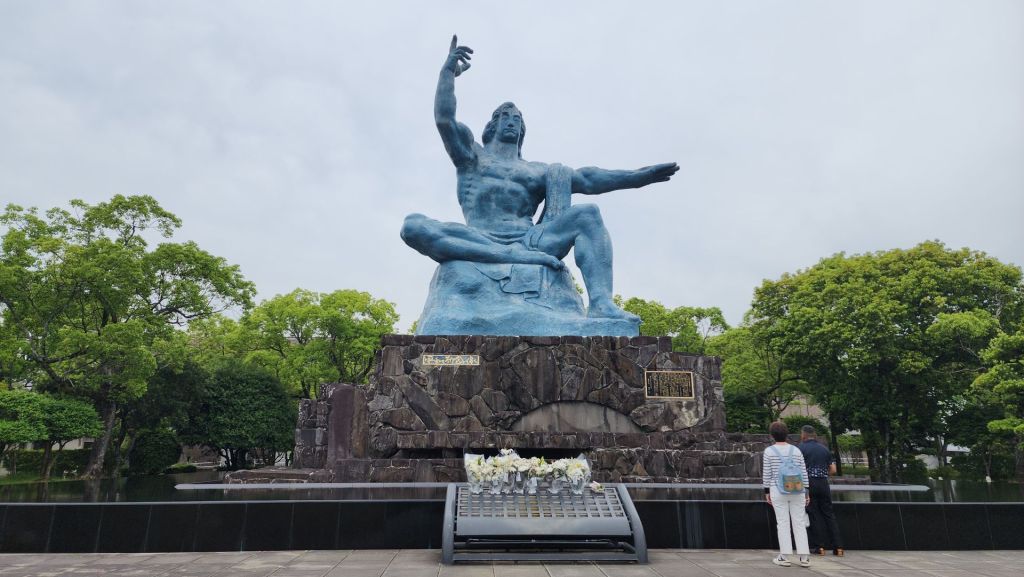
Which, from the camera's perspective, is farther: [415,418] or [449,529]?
[415,418]

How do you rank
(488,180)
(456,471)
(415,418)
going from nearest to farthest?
(456,471), (415,418), (488,180)

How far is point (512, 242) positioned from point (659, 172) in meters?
2.74

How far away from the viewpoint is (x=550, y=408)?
8.72m

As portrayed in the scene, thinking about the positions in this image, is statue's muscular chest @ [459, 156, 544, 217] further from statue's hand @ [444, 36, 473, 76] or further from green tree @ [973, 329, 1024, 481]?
green tree @ [973, 329, 1024, 481]

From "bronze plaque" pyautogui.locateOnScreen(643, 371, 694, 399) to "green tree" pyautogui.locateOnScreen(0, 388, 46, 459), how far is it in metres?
15.0

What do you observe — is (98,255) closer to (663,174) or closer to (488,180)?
(488,180)

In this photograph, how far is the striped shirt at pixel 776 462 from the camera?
4.89 meters

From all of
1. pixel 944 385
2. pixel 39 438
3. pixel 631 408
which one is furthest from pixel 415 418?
pixel 944 385

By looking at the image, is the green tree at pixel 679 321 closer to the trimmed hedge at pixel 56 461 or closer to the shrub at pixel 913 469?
the shrub at pixel 913 469

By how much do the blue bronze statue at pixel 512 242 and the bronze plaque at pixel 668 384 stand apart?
32.9 inches

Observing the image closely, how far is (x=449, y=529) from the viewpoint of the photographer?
456 cm

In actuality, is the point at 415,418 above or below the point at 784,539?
above

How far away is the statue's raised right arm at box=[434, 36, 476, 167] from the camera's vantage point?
9992 mm

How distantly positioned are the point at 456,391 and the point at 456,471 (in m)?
1.12
